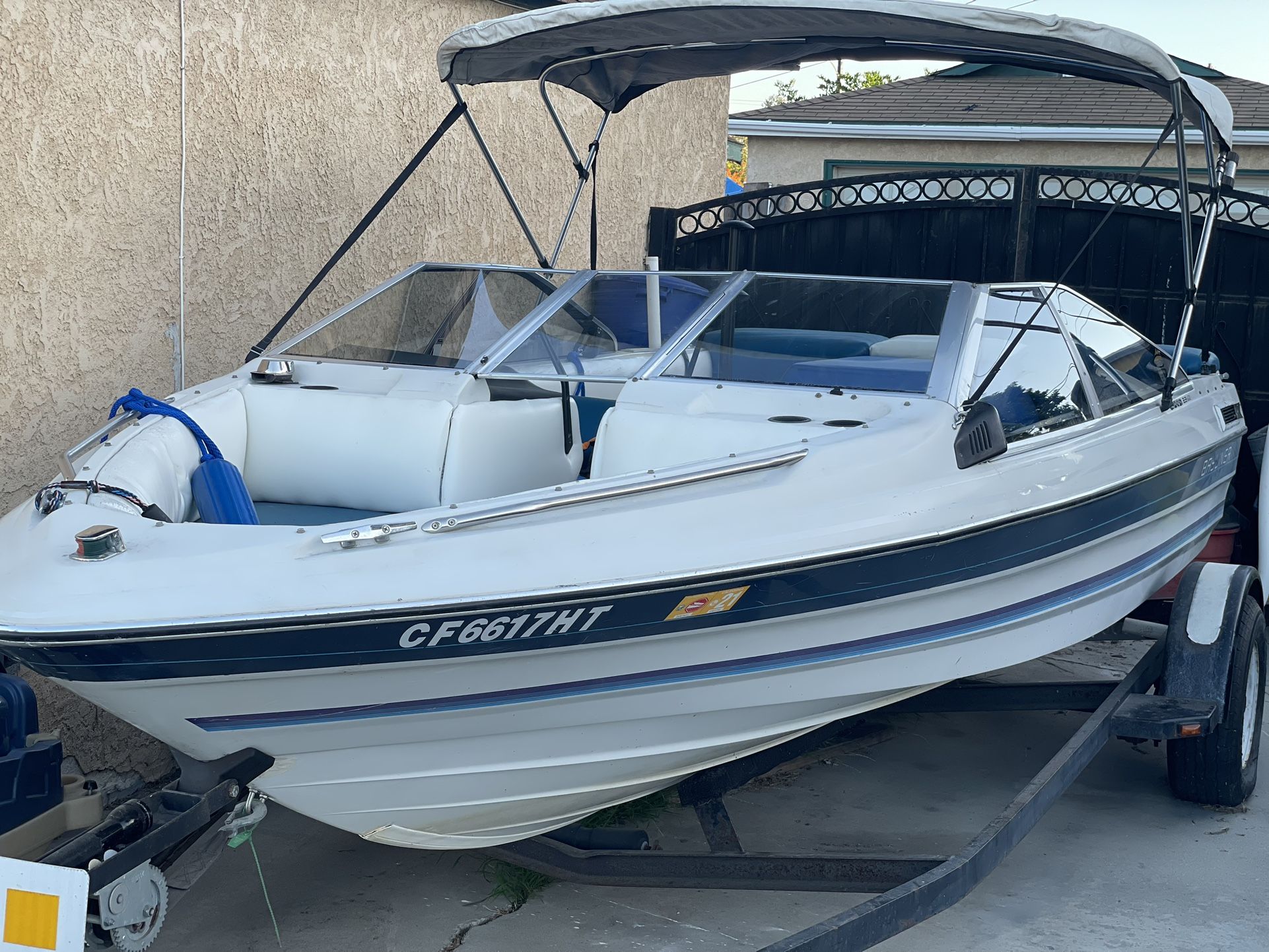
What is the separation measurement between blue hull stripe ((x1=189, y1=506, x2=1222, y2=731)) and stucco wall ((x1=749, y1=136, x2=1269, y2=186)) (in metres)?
9.70

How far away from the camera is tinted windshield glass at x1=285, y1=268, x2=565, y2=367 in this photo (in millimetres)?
3736

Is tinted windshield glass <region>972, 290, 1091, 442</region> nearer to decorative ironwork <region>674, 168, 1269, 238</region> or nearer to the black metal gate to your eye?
the black metal gate

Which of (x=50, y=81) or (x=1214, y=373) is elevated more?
(x=50, y=81)

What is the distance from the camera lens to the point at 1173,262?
6375mm

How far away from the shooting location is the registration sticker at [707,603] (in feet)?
8.20

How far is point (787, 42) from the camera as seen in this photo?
13.6ft

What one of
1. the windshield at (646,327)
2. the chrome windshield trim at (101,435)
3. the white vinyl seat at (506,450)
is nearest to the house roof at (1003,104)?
the windshield at (646,327)

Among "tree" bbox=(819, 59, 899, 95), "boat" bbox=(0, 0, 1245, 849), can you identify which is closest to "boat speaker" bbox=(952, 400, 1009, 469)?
"boat" bbox=(0, 0, 1245, 849)

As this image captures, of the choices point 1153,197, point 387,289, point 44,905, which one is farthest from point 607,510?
point 1153,197

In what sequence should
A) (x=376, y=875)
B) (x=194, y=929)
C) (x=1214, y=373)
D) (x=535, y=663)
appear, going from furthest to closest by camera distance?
(x=1214, y=373) → (x=376, y=875) → (x=194, y=929) → (x=535, y=663)

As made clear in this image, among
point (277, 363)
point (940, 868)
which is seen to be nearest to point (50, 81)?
point (277, 363)

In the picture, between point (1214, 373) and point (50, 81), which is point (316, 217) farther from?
point (1214, 373)

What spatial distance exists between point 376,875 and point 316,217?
8.54 ft

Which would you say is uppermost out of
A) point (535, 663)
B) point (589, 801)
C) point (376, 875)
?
point (535, 663)
